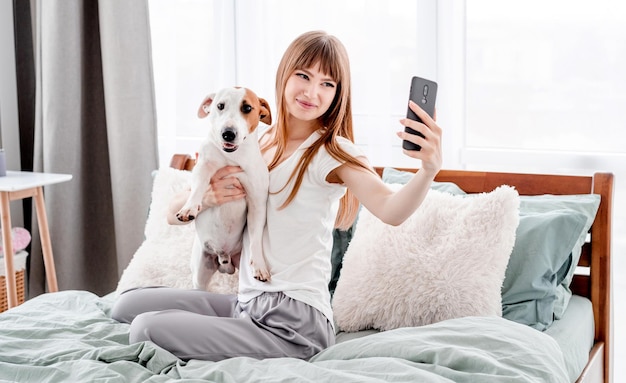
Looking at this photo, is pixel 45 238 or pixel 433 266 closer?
pixel 433 266

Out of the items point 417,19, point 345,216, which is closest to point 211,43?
point 417,19

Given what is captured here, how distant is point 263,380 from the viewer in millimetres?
1458

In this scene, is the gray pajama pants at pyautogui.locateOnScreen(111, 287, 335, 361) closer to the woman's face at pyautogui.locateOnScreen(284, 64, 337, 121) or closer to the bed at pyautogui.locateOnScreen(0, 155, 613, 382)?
the bed at pyautogui.locateOnScreen(0, 155, 613, 382)

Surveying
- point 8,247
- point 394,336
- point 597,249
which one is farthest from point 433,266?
point 8,247

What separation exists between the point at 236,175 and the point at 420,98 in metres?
0.45

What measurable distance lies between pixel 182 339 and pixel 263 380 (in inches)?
10.1

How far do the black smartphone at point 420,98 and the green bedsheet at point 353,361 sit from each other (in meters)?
0.42

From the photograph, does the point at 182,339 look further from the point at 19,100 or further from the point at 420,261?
the point at 19,100

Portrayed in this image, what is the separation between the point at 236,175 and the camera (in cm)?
172

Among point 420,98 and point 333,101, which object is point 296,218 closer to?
point 333,101

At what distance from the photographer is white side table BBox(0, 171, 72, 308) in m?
2.71

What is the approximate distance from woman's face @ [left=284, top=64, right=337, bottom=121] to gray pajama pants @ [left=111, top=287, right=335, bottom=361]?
1.44ft

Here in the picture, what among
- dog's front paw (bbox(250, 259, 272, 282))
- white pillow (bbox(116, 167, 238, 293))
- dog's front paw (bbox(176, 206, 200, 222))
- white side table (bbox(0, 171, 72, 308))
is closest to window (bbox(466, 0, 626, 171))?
white pillow (bbox(116, 167, 238, 293))

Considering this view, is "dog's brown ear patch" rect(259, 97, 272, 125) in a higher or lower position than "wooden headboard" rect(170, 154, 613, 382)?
higher
